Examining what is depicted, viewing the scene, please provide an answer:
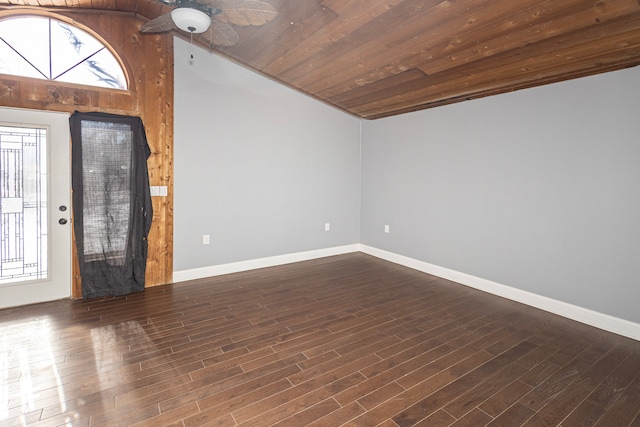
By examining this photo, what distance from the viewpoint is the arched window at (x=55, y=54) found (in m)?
3.18

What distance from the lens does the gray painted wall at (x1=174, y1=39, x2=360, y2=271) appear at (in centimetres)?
411

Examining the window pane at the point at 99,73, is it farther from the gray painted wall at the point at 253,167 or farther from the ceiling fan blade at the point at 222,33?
the ceiling fan blade at the point at 222,33

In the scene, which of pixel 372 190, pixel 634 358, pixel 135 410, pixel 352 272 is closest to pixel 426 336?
pixel 634 358

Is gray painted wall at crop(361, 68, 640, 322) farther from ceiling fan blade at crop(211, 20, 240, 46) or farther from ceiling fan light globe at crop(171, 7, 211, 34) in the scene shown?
ceiling fan light globe at crop(171, 7, 211, 34)

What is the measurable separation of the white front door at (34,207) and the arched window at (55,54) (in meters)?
0.44

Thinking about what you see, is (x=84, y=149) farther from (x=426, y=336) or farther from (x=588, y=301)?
(x=588, y=301)

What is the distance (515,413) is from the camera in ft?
6.23

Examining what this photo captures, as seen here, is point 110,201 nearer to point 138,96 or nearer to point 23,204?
point 23,204

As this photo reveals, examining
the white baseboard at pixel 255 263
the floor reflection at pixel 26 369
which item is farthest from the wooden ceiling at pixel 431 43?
the floor reflection at pixel 26 369

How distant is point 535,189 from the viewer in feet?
11.4

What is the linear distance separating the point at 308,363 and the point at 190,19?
279 centimetres

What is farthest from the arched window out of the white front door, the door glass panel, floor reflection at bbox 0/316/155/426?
floor reflection at bbox 0/316/155/426

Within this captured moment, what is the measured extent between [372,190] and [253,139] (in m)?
2.20

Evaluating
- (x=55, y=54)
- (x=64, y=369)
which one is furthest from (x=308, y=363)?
(x=55, y=54)
